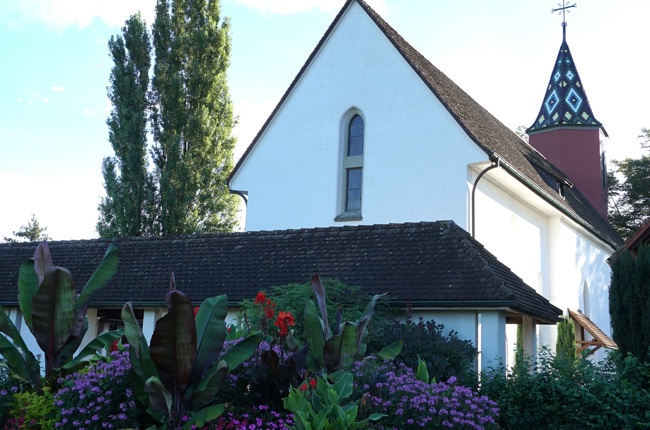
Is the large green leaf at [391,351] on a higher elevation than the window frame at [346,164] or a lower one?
lower

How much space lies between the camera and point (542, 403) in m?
11.5

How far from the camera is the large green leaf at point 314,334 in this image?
36.4ft

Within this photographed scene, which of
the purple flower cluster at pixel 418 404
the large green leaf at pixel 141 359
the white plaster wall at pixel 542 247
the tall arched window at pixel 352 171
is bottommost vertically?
the purple flower cluster at pixel 418 404

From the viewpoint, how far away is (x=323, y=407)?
315 inches

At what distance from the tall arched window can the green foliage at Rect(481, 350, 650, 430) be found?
12054mm

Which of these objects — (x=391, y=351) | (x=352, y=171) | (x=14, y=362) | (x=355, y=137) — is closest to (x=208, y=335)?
(x=391, y=351)

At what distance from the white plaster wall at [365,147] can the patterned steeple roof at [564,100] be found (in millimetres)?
18363

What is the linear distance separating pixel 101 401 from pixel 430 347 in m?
6.03

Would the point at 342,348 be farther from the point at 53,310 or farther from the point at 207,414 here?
the point at 53,310

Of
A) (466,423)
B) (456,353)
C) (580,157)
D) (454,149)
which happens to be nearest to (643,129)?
(580,157)

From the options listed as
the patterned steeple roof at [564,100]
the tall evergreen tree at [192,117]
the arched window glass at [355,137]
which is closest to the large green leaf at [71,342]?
the arched window glass at [355,137]

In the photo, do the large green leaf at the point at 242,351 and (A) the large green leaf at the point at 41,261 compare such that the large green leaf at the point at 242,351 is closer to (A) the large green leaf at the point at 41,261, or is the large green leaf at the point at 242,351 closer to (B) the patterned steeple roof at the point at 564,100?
(A) the large green leaf at the point at 41,261

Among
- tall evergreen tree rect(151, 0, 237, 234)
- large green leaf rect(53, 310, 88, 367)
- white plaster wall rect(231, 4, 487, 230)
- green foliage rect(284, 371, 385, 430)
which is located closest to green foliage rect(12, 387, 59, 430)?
large green leaf rect(53, 310, 88, 367)

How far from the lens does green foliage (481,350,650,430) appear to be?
1088 cm
